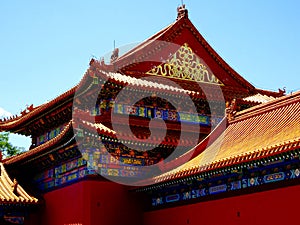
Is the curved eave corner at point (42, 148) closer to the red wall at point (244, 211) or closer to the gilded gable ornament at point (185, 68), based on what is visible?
the red wall at point (244, 211)

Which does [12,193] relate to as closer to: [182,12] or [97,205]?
[97,205]

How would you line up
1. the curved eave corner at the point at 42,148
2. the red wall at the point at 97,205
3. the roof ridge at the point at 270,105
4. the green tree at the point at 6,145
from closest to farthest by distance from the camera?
the roof ridge at the point at 270,105 → the curved eave corner at the point at 42,148 → the red wall at the point at 97,205 → the green tree at the point at 6,145

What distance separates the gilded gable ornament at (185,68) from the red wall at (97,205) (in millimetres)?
4443

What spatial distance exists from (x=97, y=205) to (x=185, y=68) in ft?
20.1

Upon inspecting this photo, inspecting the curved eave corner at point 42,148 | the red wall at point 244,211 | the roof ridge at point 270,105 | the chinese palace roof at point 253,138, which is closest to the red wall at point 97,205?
the red wall at point 244,211

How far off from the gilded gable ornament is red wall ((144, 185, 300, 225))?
5.06 meters

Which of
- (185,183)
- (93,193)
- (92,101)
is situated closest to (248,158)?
(185,183)

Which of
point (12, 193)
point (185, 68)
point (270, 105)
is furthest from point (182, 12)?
point (12, 193)

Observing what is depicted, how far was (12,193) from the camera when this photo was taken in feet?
57.5

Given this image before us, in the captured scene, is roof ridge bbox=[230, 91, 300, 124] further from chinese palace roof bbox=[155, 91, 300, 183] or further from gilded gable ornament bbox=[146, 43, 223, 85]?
gilded gable ornament bbox=[146, 43, 223, 85]

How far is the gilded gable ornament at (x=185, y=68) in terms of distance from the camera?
18.6 meters

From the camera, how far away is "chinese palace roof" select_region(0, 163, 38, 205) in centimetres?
1682

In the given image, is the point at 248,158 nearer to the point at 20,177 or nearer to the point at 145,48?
the point at 145,48

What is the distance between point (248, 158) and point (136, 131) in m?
5.35
